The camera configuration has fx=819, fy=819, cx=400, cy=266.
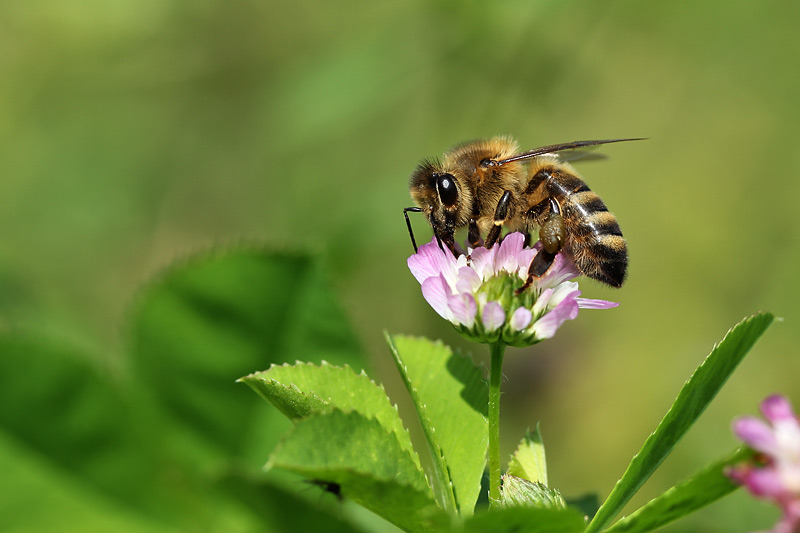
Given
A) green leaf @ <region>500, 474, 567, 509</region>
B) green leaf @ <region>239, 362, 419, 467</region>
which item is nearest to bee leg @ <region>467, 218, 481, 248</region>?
green leaf @ <region>239, 362, 419, 467</region>

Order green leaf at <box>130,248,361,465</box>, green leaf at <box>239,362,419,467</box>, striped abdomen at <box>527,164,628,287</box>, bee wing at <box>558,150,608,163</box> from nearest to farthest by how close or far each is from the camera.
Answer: green leaf at <box>239,362,419,467</box> < green leaf at <box>130,248,361,465</box> < striped abdomen at <box>527,164,628,287</box> < bee wing at <box>558,150,608,163</box>

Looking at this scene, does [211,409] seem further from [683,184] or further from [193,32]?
[683,184]

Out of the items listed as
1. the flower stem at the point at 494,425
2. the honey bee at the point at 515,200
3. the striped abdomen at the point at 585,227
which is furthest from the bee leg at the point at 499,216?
the flower stem at the point at 494,425

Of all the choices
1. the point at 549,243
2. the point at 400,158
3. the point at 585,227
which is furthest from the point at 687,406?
the point at 400,158

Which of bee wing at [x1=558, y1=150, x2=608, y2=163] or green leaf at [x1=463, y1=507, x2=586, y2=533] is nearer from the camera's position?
green leaf at [x1=463, y1=507, x2=586, y2=533]

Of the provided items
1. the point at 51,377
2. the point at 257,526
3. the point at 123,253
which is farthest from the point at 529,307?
the point at 123,253

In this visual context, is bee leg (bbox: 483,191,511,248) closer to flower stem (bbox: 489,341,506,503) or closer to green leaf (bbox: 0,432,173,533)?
flower stem (bbox: 489,341,506,503)

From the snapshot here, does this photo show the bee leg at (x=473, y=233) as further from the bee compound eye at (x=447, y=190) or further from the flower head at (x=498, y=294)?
the flower head at (x=498, y=294)
